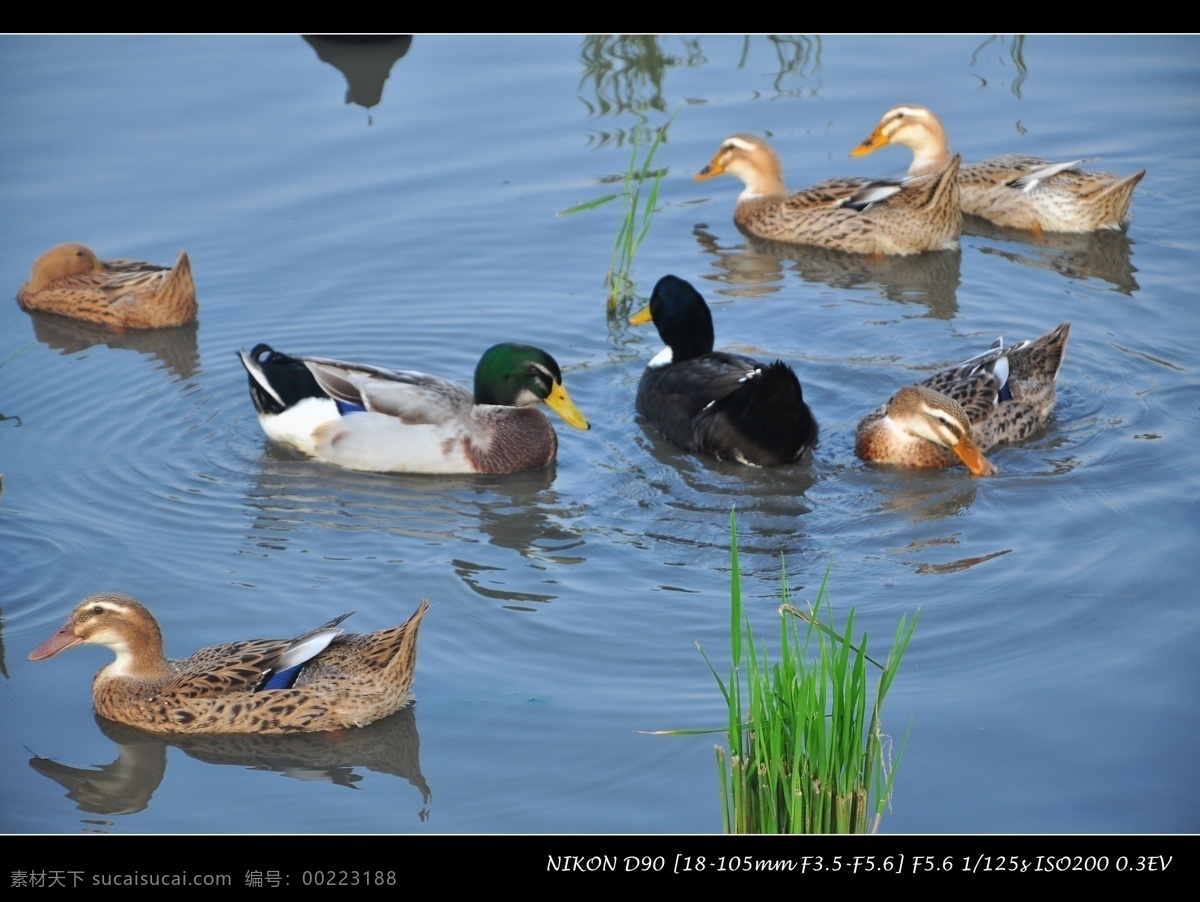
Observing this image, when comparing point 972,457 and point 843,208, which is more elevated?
point 843,208

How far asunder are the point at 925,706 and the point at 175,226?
23.2ft

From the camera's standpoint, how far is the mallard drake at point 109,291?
9.66m

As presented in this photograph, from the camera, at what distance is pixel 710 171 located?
11406 mm

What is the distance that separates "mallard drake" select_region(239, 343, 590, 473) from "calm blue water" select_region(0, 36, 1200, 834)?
7.4 inches

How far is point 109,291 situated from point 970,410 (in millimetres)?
5435

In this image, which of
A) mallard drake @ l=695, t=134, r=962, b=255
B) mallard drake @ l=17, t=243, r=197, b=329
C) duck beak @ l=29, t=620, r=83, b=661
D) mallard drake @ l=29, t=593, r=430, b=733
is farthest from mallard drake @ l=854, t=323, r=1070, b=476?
mallard drake @ l=17, t=243, r=197, b=329

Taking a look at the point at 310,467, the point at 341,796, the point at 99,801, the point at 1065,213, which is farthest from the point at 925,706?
the point at 1065,213

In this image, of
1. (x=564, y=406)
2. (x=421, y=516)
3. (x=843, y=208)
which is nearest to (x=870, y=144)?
(x=843, y=208)

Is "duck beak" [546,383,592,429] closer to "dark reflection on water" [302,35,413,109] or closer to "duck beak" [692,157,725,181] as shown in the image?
"duck beak" [692,157,725,181]

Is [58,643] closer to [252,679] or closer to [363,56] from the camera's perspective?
[252,679]

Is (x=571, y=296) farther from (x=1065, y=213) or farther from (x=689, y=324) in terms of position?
(x=1065, y=213)

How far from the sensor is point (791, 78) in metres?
13.0

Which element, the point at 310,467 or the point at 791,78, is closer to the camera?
the point at 310,467

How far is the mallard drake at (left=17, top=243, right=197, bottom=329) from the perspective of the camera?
9.66 meters
